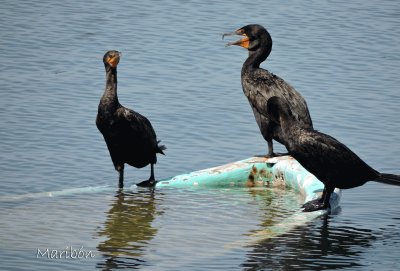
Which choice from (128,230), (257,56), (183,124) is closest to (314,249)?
(128,230)

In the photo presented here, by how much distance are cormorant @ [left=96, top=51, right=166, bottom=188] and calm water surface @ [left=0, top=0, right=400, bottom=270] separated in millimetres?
395

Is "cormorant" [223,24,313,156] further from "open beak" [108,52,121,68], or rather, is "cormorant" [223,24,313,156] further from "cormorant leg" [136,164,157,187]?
"open beak" [108,52,121,68]

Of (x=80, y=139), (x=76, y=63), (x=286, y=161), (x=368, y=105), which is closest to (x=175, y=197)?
(x=286, y=161)

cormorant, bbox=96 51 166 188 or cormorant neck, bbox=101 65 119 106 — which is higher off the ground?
cormorant neck, bbox=101 65 119 106

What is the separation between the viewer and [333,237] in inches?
396

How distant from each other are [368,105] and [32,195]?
595 cm

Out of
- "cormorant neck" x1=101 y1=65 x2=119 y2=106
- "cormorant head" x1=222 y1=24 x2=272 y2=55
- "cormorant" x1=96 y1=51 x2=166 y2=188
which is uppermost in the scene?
"cormorant head" x1=222 y1=24 x2=272 y2=55

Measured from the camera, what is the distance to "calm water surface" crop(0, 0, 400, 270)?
9.68 meters

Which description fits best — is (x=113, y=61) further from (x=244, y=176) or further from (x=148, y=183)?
(x=244, y=176)

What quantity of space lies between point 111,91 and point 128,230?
2008 mm

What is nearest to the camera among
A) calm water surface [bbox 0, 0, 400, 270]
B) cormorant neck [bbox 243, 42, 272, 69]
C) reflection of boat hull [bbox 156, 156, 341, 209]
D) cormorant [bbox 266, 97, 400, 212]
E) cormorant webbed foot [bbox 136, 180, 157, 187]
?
calm water surface [bbox 0, 0, 400, 270]

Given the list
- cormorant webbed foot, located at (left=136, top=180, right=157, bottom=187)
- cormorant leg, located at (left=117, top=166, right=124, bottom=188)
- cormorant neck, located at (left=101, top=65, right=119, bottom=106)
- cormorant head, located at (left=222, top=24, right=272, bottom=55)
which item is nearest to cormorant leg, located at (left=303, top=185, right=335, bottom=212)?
cormorant webbed foot, located at (left=136, top=180, right=157, bottom=187)

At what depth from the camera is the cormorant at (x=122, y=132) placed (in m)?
11.7

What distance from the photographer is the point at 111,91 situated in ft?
38.7
